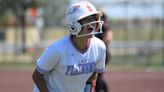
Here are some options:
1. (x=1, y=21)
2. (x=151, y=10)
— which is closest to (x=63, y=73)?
(x=151, y=10)

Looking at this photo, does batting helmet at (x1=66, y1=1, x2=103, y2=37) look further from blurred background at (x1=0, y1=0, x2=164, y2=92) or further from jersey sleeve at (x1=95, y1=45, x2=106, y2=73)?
blurred background at (x1=0, y1=0, x2=164, y2=92)

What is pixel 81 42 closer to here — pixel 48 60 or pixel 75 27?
pixel 75 27

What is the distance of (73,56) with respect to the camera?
4.54 m

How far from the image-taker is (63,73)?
455 centimetres

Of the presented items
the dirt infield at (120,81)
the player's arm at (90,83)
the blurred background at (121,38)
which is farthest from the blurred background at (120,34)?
the player's arm at (90,83)

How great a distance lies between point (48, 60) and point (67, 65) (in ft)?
0.57

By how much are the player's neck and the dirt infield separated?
8.49 meters

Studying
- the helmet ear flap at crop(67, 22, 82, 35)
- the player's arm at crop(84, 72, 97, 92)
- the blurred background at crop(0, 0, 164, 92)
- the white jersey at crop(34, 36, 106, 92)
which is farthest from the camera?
the blurred background at crop(0, 0, 164, 92)

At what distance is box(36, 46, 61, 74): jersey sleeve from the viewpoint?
4438mm

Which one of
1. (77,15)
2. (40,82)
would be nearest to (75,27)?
(77,15)

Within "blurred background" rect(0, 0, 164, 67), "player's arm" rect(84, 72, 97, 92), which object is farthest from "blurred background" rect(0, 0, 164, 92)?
"player's arm" rect(84, 72, 97, 92)

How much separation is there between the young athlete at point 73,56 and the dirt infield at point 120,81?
838 cm

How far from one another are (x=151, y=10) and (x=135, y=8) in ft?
2.39

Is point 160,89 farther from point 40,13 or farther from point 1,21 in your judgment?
point 1,21
